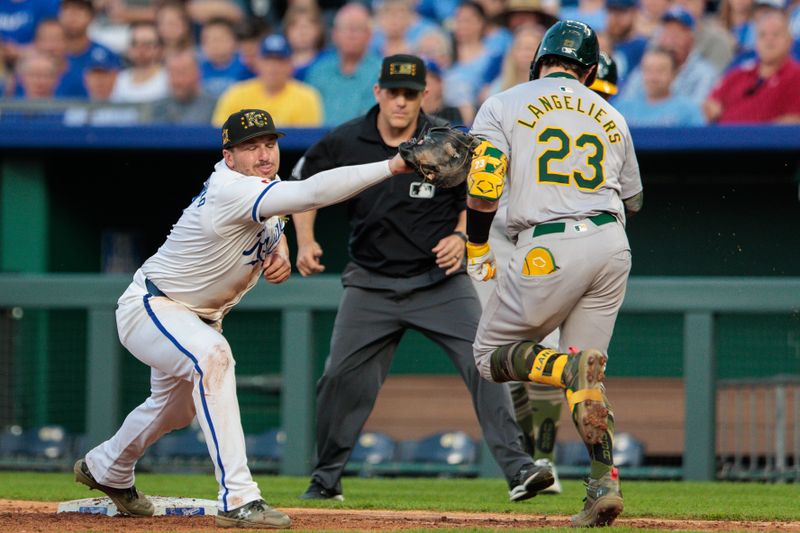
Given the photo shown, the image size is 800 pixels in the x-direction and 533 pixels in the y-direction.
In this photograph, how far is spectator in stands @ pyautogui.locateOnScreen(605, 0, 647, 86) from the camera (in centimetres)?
1052

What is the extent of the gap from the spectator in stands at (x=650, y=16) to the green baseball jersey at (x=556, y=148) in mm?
5912

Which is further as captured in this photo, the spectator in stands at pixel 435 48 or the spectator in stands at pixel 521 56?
the spectator in stands at pixel 435 48

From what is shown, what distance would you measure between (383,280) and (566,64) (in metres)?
1.76

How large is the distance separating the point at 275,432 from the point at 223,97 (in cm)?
300

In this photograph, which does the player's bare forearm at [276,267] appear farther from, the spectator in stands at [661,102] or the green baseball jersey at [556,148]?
the spectator in stands at [661,102]

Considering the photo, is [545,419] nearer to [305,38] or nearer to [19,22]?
[305,38]

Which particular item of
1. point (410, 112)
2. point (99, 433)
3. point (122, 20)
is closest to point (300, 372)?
point (99, 433)

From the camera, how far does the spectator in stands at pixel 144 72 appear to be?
38.4 feet

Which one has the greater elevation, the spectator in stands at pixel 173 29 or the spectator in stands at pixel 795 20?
the spectator in stands at pixel 173 29

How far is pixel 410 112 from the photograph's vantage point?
663cm

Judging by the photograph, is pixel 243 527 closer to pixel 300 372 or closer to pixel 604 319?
pixel 604 319

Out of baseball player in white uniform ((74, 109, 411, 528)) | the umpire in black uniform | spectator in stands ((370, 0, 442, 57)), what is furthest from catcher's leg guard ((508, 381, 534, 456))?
spectator in stands ((370, 0, 442, 57))

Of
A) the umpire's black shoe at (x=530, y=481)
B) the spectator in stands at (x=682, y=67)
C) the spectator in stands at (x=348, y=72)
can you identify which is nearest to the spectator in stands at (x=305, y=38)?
the spectator in stands at (x=348, y=72)

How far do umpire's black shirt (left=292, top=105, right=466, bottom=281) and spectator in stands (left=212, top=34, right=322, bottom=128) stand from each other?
3.48 meters
